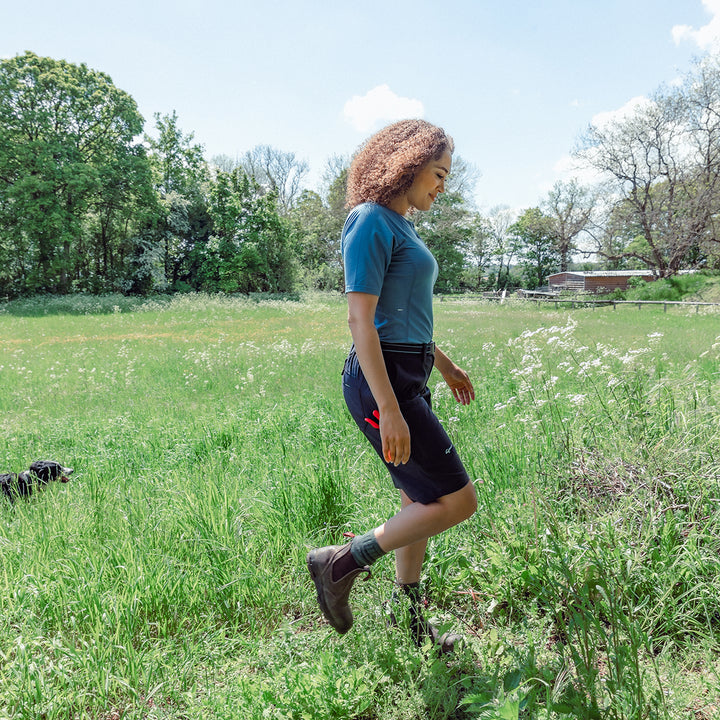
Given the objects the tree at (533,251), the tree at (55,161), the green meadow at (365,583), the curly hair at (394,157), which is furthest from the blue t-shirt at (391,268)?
the tree at (533,251)

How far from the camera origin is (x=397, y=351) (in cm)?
198

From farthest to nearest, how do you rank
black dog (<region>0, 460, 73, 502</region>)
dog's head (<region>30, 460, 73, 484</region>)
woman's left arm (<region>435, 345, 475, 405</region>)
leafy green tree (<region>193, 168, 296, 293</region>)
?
leafy green tree (<region>193, 168, 296, 293</region>), dog's head (<region>30, 460, 73, 484</region>), black dog (<region>0, 460, 73, 502</region>), woman's left arm (<region>435, 345, 475, 405</region>)

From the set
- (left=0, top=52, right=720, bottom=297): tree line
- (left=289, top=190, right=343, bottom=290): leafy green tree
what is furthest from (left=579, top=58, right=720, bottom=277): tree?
(left=289, top=190, right=343, bottom=290): leafy green tree

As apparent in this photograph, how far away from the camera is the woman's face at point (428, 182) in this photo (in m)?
2.04

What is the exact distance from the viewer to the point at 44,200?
3009cm

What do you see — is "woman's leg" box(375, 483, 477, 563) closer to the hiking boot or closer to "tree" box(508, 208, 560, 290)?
the hiking boot

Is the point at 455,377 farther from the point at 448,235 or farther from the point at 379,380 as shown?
the point at 448,235

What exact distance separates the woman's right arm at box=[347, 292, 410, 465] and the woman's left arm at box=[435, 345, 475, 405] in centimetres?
72

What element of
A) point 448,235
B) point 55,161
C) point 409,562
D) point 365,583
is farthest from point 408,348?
point 448,235

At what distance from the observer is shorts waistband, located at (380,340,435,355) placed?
1.98 meters

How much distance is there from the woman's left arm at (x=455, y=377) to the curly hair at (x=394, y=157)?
858 millimetres

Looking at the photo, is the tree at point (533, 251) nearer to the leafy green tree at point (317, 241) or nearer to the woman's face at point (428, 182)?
the leafy green tree at point (317, 241)

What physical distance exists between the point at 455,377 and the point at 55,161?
3716cm

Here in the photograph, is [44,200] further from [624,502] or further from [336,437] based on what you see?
[624,502]
